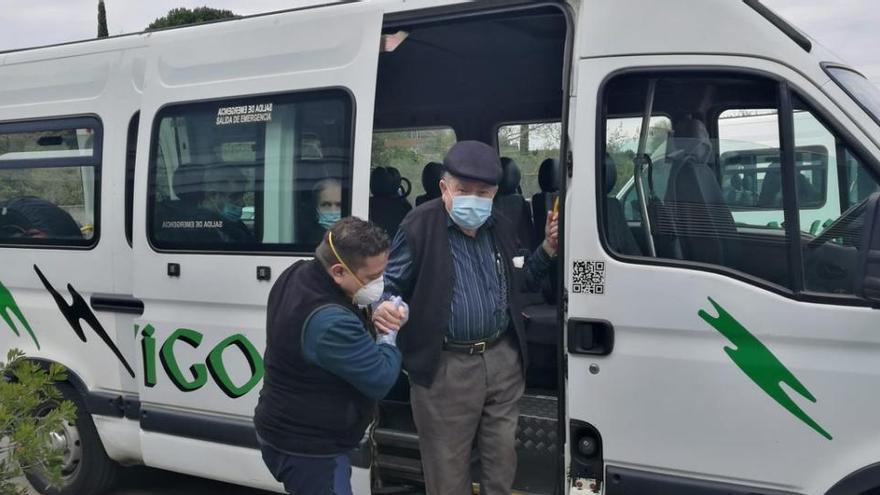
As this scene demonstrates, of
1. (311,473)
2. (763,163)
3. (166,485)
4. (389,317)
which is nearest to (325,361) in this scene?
(389,317)

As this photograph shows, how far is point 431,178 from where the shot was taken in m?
6.17

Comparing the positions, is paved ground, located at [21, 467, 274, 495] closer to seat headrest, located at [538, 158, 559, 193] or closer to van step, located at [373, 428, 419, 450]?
van step, located at [373, 428, 419, 450]

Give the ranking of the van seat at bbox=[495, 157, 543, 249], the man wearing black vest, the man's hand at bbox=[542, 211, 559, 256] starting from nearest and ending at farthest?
the man wearing black vest
the man's hand at bbox=[542, 211, 559, 256]
the van seat at bbox=[495, 157, 543, 249]

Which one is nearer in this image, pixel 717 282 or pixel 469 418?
pixel 717 282

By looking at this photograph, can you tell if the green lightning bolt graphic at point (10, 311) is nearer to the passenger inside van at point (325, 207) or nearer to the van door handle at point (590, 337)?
the passenger inside van at point (325, 207)

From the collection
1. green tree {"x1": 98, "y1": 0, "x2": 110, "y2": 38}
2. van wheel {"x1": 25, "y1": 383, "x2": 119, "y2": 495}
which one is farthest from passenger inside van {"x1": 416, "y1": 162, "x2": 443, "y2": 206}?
green tree {"x1": 98, "y1": 0, "x2": 110, "y2": 38}

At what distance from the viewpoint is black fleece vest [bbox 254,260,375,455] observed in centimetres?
285

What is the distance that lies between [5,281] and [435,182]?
2.80 meters

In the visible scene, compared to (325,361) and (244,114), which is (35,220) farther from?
(325,361)

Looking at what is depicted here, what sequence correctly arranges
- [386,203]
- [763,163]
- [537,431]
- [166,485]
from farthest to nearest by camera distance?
[386,203]
[166,485]
[537,431]
[763,163]

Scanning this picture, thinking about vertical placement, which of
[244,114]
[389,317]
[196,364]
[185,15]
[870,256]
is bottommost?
[196,364]

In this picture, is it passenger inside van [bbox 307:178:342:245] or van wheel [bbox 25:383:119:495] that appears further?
van wheel [bbox 25:383:119:495]

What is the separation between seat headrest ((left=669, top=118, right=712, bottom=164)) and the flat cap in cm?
69

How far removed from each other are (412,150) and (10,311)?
9.80ft
